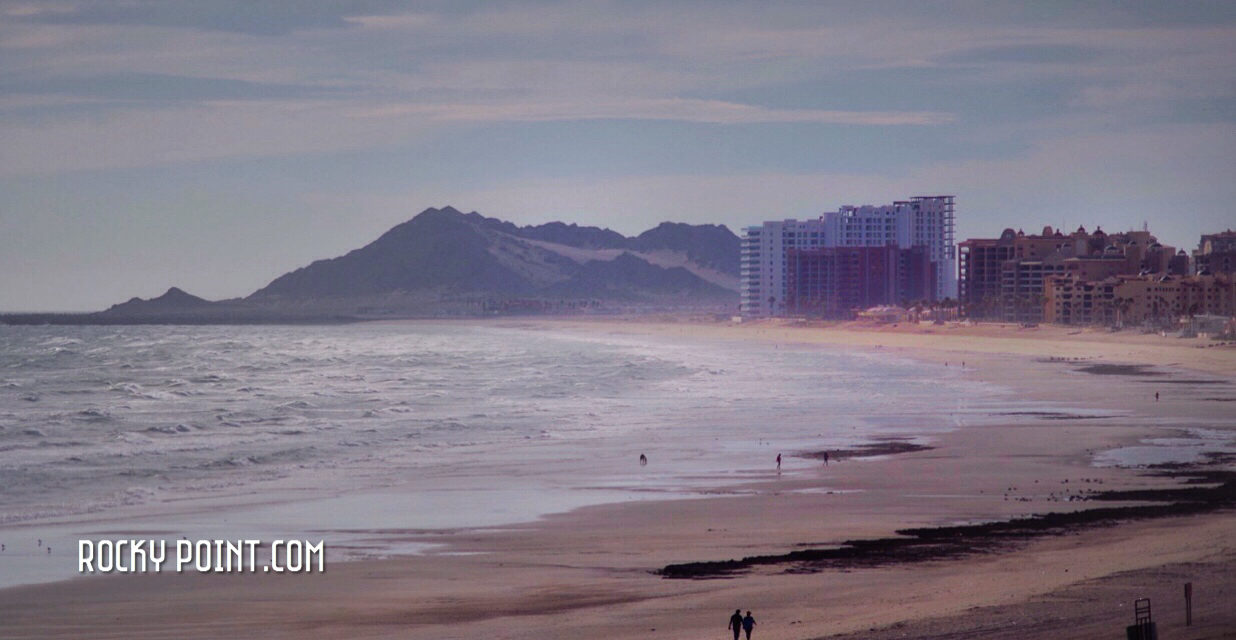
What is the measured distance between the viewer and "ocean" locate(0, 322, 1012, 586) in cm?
2709

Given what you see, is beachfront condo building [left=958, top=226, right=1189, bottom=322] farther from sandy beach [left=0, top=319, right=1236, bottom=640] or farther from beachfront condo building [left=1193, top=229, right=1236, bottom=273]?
sandy beach [left=0, top=319, right=1236, bottom=640]

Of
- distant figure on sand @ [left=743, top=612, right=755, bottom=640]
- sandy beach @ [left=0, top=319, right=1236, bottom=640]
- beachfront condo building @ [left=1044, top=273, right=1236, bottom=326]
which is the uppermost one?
beachfront condo building @ [left=1044, top=273, right=1236, bottom=326]

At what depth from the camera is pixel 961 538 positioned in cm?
2320

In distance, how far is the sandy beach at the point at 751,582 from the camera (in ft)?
55.2

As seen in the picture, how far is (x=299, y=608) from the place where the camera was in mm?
18938

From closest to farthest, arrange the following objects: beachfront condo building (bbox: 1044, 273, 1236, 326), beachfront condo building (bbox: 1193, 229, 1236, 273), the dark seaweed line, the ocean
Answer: the dark seaweed line < the ocean < beachfront condo building (bbox: 1044, 273, 1236, 326) < beachfront condo building (bbox: 1193, 229, 1236, 273)

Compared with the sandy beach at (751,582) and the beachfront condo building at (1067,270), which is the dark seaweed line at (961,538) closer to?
the sandy beach at (751,582)

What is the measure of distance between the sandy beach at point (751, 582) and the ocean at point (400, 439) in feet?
6.31

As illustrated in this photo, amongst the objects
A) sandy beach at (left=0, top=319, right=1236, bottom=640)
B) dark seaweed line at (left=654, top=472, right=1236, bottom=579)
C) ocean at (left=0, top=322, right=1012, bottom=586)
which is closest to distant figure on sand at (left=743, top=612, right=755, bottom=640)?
sandy beach at (left=0, top=319, right=1236, bottom=640)

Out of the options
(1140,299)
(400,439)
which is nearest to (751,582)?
(400,439)

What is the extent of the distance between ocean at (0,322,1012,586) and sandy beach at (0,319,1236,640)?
1.92m

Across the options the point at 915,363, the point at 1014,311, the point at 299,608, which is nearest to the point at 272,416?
the point at 299,608

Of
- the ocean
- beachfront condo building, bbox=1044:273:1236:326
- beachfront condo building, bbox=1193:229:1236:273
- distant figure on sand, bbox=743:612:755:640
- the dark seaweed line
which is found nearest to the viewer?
distant figure on sand, bbox=743:612:755:640

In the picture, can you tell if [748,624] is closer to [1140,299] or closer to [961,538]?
[961,538]
